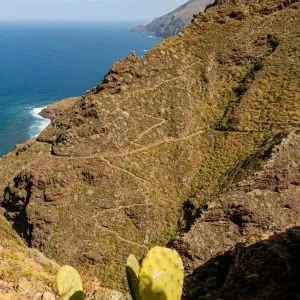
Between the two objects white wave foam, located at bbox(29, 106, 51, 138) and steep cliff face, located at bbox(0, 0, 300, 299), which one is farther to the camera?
white wave foam, located at bbox(29, 106, 51, 138)

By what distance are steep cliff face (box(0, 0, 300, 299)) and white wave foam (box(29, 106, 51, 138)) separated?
62914mm

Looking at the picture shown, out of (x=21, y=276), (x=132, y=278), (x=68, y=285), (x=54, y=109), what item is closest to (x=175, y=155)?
(x=21, y=276)

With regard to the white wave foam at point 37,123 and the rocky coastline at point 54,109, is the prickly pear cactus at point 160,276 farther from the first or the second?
the rocky coastline at point 54,109

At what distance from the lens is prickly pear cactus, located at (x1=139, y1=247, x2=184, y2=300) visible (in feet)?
30.8

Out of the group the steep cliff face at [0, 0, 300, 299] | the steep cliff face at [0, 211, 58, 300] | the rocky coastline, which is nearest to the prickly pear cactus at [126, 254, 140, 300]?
the steep cliff face at [0, 211, 58, 300]

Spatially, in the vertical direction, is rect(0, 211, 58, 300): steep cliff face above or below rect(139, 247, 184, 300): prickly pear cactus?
below

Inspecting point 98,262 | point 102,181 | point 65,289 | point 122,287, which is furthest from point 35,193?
point 65,289

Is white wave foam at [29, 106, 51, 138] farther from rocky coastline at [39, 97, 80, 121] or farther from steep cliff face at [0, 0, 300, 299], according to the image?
steep cliff face at [0, 0, 300, 299]

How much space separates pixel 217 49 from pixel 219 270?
3513 cm

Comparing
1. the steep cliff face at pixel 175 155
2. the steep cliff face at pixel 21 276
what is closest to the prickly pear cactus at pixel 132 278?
the steep cliff face at pixel 21 276

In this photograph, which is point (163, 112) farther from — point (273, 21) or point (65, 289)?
point (65, 289)

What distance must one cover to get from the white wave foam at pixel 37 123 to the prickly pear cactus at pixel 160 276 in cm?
10482

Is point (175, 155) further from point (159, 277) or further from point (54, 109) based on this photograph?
point (54, 109)

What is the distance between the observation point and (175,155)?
154 feet
